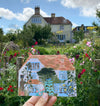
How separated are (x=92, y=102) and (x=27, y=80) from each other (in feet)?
4.90

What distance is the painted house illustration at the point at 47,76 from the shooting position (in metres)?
0.70

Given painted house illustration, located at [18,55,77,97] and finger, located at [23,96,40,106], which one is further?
finger, located at [23,96,40,106]

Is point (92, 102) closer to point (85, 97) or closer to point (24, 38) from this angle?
point (85, 97)

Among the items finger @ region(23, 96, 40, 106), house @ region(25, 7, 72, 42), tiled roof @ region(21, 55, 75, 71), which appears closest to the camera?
tiled roof @ region(21, 55, 75, 71)

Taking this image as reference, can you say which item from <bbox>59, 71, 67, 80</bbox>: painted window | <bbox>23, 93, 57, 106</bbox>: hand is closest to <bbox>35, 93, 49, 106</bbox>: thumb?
<bbox>23, 93, 57, 106</bbox>: hand

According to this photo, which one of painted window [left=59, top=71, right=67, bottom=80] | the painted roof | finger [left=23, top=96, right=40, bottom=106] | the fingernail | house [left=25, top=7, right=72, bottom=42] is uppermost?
house [left=25, top=7, right=72, bottom=42]

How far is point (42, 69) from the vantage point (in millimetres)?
705

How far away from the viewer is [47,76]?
720 mm

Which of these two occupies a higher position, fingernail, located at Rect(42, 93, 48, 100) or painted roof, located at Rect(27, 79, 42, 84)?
painted roof, located at Rect(27, 79, 42, 84)

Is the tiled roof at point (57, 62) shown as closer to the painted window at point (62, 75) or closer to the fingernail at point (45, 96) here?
the painted window at point (62, 75)

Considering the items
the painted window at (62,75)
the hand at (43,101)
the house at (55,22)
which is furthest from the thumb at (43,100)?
the house at (55,22)

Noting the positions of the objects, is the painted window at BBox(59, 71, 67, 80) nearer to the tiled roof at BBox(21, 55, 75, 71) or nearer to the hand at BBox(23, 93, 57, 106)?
the tiled roof at BBox(21, 55, 75, 71)

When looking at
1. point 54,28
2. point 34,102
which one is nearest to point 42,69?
point 34,102

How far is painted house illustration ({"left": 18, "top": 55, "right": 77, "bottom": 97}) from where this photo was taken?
2.29ft
